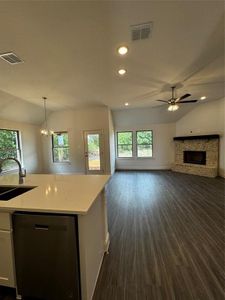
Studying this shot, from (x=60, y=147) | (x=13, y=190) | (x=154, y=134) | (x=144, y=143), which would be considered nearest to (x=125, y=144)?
(x=144, y=143)

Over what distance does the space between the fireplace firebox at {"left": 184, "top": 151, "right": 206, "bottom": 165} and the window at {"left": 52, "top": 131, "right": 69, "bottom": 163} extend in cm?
556

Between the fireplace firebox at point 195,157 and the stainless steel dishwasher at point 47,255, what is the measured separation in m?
6.67

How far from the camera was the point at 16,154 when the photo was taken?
19.0 ft

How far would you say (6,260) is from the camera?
4.62ft

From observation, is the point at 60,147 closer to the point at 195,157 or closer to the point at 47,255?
the point at 47,255

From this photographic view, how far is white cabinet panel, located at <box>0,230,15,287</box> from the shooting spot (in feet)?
4.52

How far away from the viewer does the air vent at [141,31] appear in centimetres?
195

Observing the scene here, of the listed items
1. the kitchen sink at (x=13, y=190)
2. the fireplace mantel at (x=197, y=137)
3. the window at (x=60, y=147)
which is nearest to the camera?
the kitchen sink at (x=13, y=190)

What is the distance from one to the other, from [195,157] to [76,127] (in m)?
5.50

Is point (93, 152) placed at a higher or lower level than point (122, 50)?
lower

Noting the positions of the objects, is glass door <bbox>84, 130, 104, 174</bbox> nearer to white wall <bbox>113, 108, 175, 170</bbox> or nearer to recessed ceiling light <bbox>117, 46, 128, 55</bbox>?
white wall <bbox>113, 108, 175, 170</bbox>

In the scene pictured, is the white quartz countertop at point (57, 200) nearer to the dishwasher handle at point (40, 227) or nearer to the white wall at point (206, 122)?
the dishwasher handle at point (40, 227)

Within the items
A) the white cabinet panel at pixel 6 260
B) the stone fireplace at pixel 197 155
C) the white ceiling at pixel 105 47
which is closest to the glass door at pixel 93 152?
the white ceiling at pixel 105 47

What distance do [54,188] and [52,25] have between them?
207cm
